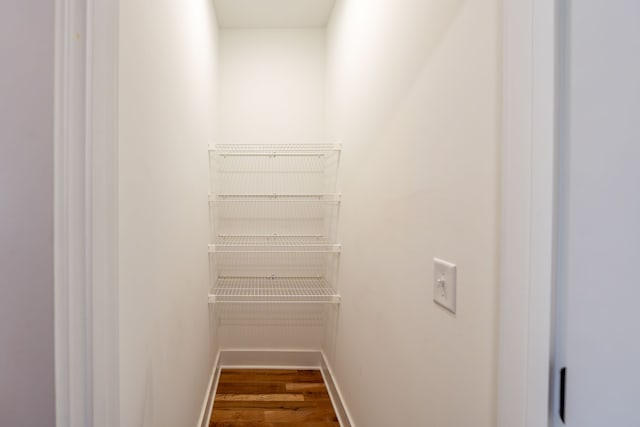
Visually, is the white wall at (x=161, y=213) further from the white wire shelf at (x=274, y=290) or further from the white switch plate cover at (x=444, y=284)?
the white switch plate cover at (x=444, y=284)

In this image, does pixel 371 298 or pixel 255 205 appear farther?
pixel 255 205

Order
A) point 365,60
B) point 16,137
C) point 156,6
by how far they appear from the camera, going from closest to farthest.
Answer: point 16,137 → point 156,6 → point 365,60

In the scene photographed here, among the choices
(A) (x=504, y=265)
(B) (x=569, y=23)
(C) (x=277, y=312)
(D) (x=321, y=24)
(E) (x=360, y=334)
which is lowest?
(C) (x=277, y=312)

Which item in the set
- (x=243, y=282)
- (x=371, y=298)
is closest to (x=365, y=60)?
(x=371, y=298)

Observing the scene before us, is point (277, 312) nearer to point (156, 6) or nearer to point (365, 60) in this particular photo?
point (365, 60)

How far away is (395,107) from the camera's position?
1.12 m

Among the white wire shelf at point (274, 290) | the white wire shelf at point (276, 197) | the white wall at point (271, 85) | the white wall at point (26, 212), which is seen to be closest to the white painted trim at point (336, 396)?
the white wire shelf at point (274, 290)

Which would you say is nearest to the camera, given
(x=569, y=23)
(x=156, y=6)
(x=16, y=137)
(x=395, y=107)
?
(x=569, y=23)

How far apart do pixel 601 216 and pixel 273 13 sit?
2.31m

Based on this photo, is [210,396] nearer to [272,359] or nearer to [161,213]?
[272,359]

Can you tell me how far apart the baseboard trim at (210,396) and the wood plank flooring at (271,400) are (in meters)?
0.04

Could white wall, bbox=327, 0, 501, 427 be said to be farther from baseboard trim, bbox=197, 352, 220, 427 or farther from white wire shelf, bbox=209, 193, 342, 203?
baseboard trim, bbox=197, 352, 220, 427

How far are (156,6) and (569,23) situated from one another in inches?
42.6

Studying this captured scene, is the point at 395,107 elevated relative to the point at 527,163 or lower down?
elevated
